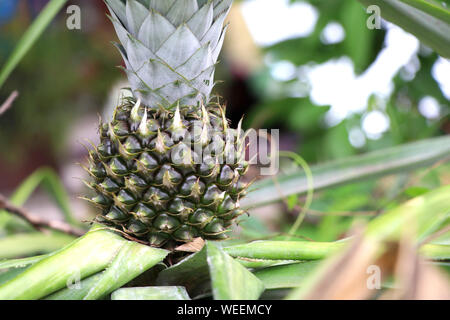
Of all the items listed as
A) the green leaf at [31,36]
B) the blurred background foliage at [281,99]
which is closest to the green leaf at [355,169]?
the blurred background foliage at [281,99]

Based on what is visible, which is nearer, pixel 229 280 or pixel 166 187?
pixel 229 280

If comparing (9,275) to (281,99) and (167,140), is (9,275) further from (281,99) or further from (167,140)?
(281,99)

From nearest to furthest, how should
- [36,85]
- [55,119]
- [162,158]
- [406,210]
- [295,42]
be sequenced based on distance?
1. [406,210]
2. [162,158]
3. [295,42]
4. [36,85]
5. [55,119]

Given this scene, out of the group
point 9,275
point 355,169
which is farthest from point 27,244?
point 355,169

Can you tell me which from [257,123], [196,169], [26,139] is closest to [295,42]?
[257,123]

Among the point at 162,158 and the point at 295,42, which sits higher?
the point at 295,42
